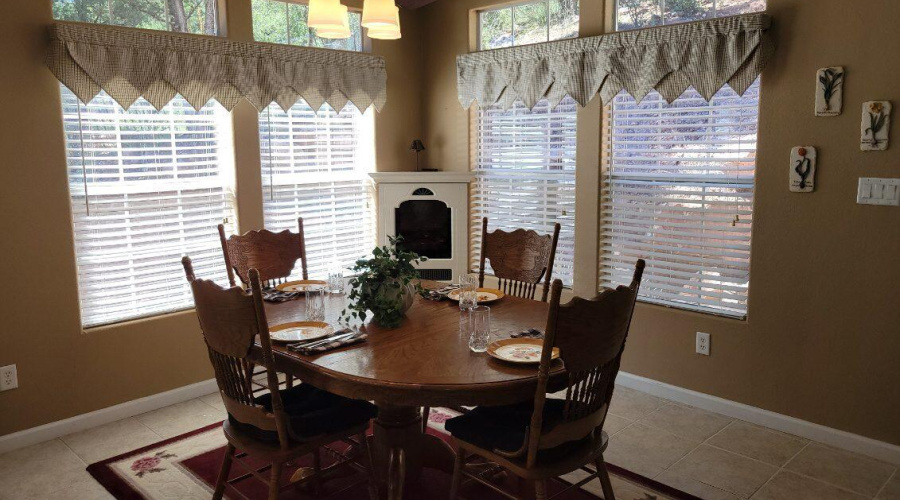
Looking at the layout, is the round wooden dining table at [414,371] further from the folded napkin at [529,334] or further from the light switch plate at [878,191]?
the light switch plate at [878,191]

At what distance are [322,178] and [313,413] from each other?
2.31 meters

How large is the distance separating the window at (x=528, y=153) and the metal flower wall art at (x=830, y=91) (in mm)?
1379

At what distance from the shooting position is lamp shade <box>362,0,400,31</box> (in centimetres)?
259

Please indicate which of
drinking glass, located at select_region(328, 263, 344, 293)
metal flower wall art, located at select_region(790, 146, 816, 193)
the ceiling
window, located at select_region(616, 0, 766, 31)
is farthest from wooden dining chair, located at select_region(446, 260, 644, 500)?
the ceiling

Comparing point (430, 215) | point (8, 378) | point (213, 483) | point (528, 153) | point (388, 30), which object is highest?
point (388, 30)

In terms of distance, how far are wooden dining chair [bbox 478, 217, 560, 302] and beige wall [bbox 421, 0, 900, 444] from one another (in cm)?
91

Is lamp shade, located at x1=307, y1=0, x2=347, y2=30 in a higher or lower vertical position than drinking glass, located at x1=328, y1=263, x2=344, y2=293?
higher

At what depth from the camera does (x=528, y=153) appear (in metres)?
4.55

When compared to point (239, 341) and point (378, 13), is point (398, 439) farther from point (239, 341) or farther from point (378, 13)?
point (378, 13)

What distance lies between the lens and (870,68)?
309 centimetres

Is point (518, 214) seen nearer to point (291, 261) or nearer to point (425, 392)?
point (291, 261)

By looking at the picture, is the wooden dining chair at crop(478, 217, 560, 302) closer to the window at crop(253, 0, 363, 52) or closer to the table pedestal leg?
the table pedestal leg

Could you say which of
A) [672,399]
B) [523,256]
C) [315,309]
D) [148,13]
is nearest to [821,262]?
[672,399]

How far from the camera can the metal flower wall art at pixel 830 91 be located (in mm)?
3168
